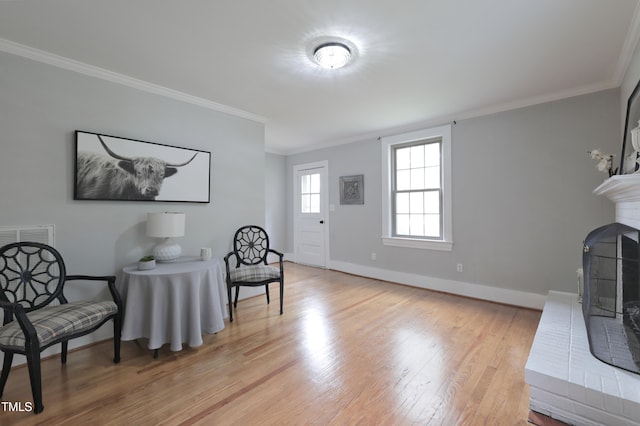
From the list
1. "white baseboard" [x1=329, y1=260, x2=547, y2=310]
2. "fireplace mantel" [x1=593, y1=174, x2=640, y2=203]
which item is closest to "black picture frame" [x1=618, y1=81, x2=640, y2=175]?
"fireplace mantel" [x1=593, y1=174, x2=640, y2=203]

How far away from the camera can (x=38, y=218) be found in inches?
88.4

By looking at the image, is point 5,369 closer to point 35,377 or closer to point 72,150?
point 35,377

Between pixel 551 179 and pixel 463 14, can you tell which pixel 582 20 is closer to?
pixel 463 14

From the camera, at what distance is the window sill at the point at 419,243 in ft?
12.7

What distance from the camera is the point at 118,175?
103 inches

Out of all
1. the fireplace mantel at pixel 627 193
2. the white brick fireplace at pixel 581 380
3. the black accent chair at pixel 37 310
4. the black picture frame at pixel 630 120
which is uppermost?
the black picture frame at pixel 630 120

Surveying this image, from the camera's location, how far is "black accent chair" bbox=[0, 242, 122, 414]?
1615mm

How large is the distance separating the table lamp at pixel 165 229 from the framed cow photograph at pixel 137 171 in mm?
391

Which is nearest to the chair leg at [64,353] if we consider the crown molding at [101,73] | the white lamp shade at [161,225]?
the white lamp shade at [161,225]

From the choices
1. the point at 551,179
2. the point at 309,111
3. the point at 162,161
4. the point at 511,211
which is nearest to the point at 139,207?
the point at 162,161

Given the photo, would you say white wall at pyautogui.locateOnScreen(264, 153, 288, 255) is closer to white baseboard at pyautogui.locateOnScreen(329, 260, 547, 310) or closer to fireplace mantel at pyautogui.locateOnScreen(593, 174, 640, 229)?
white baseboard at pyautogui.locateOnScreen(329, 260, 547, 310)

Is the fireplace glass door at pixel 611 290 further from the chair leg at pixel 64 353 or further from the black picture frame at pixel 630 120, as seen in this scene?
A: the chair leg at pixel 64 353

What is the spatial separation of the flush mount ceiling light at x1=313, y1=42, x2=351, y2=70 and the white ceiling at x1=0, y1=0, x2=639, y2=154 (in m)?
0.08

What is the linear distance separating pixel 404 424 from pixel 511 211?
2828 mm
